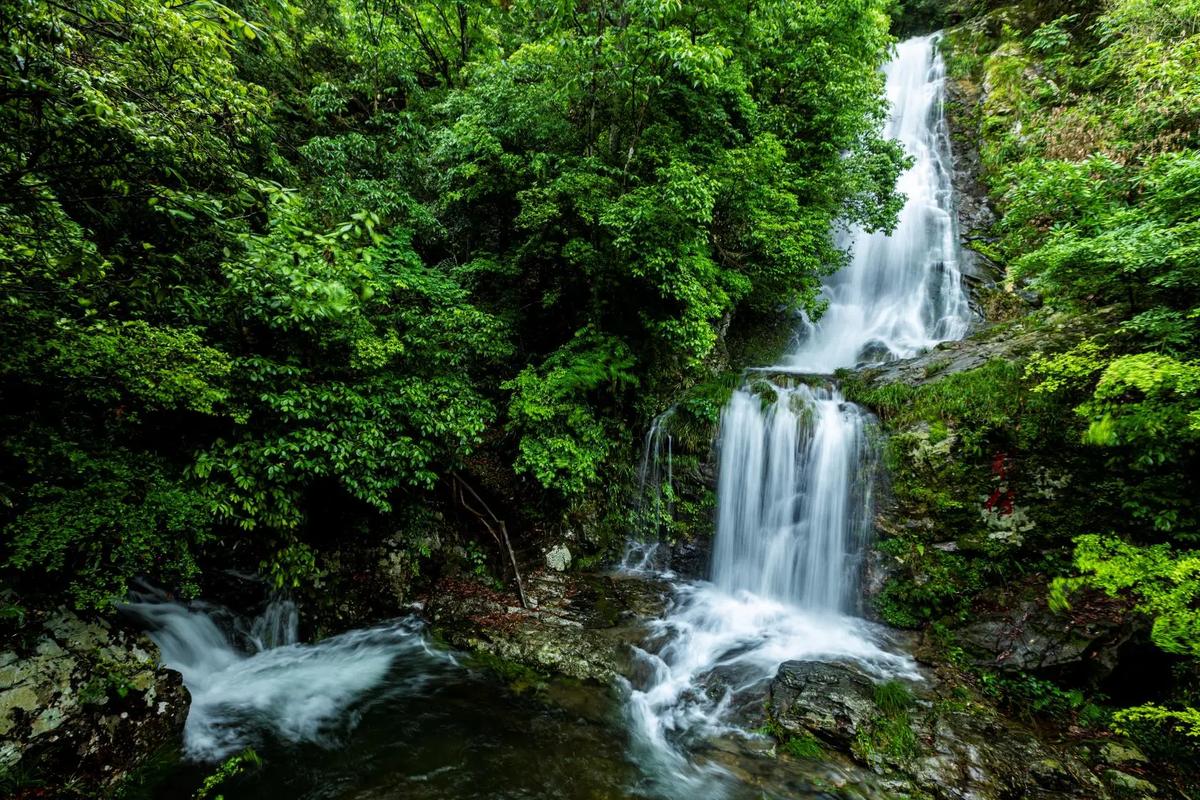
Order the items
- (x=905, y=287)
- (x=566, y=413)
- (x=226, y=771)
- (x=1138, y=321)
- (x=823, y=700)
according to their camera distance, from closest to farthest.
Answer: (x=226, y=771) → (x=1138, y=321) → (x=823, y=700) → (x=566, y=413) → (x=905, y=287)

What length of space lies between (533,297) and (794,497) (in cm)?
637

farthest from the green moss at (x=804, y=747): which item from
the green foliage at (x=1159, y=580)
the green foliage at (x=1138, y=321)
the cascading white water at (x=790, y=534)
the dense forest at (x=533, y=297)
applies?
the green foliage at (x=1159, y=580)

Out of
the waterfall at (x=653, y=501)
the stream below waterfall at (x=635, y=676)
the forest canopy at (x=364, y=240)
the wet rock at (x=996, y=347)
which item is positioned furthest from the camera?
the waterfall at (x=653, y=501)

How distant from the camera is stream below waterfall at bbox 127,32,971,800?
15.3ft

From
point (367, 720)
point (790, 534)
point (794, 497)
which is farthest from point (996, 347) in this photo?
point (367, 720)

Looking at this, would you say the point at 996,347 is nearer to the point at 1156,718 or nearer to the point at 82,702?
the point at 1156,718

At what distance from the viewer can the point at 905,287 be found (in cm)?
1236

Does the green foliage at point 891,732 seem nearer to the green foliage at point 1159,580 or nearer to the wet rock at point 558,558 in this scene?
the green foliage at point 1159,580

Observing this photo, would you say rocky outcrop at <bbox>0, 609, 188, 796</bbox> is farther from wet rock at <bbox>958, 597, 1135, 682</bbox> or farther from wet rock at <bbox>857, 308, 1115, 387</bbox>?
wet rock at <bbox>857, 308, 1115, 387</bbox>

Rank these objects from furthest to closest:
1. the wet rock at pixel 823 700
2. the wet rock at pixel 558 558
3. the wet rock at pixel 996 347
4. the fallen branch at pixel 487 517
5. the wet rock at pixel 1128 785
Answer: the wet rock at pixel 558 558
the fallen branch at pixel 487 517
the wet rock at pixel 996 347
the wet rock at pixel 823 700
the wet rock at pixel 1128 785

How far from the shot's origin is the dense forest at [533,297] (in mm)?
3842

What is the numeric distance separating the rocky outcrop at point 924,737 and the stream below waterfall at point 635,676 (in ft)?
1.33

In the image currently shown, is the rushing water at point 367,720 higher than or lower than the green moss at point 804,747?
lower

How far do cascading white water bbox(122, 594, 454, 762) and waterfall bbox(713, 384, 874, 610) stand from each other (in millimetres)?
5145
